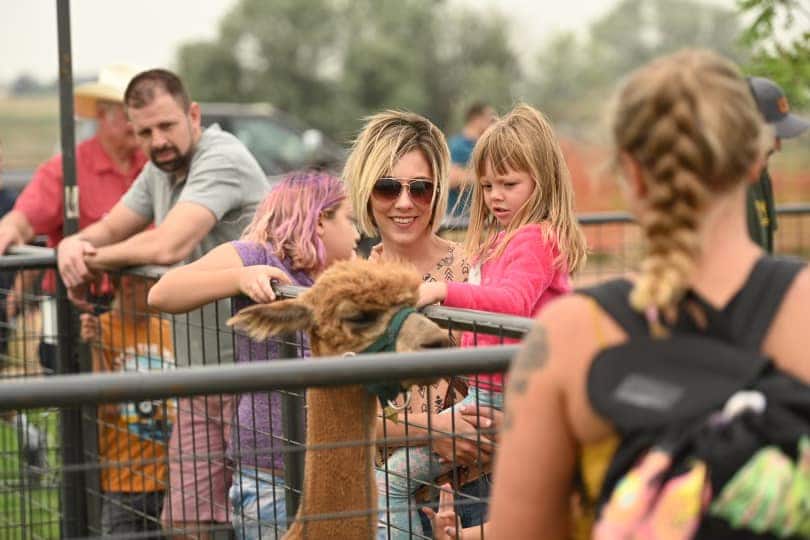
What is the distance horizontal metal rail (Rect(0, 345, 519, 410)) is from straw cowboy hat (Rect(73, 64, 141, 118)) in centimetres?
471

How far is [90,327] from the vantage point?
5734mm

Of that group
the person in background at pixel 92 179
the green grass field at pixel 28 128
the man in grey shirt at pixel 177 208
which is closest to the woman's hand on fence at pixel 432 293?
the man in grey shirt at pixel 177 208

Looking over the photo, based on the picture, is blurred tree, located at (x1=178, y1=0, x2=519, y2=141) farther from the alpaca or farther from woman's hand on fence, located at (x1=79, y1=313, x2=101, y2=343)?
the alpaca

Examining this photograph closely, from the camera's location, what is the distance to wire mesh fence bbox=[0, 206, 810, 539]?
2.67 metres

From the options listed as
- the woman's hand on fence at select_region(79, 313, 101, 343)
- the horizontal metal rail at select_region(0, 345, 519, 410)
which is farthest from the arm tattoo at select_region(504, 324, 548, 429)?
the woman's hand on fence at select_region(79, 313, 101, 343)

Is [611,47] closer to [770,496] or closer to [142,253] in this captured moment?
[142,253]

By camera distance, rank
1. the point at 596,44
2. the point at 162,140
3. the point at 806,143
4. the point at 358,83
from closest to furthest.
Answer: the point at 162,140 < the point at 806,143 < the point at 358,83 < the point at 596,44

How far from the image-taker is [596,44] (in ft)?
167

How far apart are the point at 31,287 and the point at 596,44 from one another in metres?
46.3

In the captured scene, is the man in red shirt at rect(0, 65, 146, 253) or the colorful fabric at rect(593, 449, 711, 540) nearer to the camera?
the colorful fabric at rect(593, 449, 711, 540)

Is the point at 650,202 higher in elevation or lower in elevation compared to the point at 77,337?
higher

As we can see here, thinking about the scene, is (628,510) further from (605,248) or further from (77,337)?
(605,248)

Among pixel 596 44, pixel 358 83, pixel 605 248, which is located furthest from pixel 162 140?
pixel 596 44

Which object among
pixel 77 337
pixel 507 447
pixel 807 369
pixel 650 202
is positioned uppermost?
pixel 650 202
